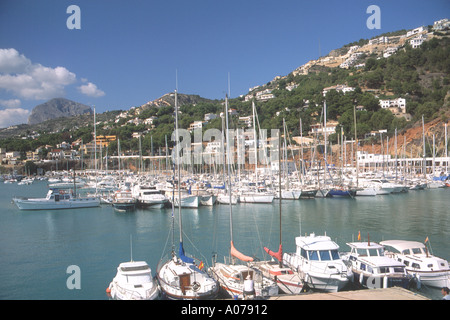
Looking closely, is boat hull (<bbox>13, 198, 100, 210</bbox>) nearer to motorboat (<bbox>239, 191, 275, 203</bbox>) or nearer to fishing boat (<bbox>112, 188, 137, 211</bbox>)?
fishing boat (<bbox>112, 188, 137, 211</bbox>)

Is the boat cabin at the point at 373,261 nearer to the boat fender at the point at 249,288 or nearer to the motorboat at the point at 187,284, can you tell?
the boat fender at the point at 249,288

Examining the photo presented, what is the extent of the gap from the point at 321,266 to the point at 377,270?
73.8 inches

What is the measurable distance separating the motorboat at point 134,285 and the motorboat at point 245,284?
2.11 metres

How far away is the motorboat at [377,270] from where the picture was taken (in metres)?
11.2

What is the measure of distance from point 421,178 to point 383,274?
150 ft

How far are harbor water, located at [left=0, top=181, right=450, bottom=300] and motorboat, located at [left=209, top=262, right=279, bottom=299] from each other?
4813mm

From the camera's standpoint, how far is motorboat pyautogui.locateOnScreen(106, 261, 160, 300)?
32.8ft

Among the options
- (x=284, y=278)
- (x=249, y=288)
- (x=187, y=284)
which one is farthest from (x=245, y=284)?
(x=284, y=278)

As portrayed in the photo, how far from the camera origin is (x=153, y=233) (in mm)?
22609

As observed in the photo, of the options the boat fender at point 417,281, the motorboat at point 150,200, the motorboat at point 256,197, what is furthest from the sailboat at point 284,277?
the motorboat at point 150,200

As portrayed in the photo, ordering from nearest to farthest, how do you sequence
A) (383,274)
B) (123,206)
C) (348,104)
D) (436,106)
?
(383,274) < (123,206) < (436,106) < (348,104)

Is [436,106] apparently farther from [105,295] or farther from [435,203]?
[105,295]
